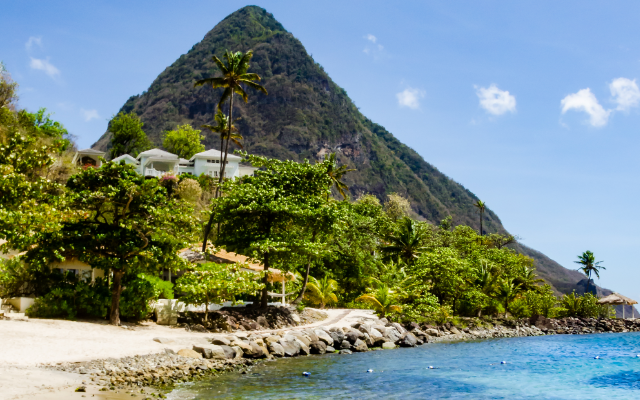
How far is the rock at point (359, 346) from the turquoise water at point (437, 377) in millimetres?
851

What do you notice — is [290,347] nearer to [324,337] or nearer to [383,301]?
[324,337]

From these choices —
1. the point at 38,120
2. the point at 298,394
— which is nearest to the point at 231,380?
the point at 298,394

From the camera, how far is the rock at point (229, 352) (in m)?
17.4

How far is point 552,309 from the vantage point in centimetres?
4759

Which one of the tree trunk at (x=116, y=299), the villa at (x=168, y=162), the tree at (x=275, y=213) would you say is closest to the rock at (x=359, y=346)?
the tree at (x=275, y=213)

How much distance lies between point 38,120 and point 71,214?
140 feet

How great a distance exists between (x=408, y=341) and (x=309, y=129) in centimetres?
14270

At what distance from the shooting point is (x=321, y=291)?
35.8 m

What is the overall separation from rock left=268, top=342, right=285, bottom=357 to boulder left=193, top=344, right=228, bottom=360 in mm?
2878

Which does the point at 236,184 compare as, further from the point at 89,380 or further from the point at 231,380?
the point at 89,380

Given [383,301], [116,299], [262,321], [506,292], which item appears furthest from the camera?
[506,292]

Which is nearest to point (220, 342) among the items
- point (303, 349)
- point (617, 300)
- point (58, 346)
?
point (303, 349)

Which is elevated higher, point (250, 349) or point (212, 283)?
point (212, 283)

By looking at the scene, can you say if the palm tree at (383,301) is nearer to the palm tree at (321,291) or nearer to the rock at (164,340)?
the palm tree at (321,291)
